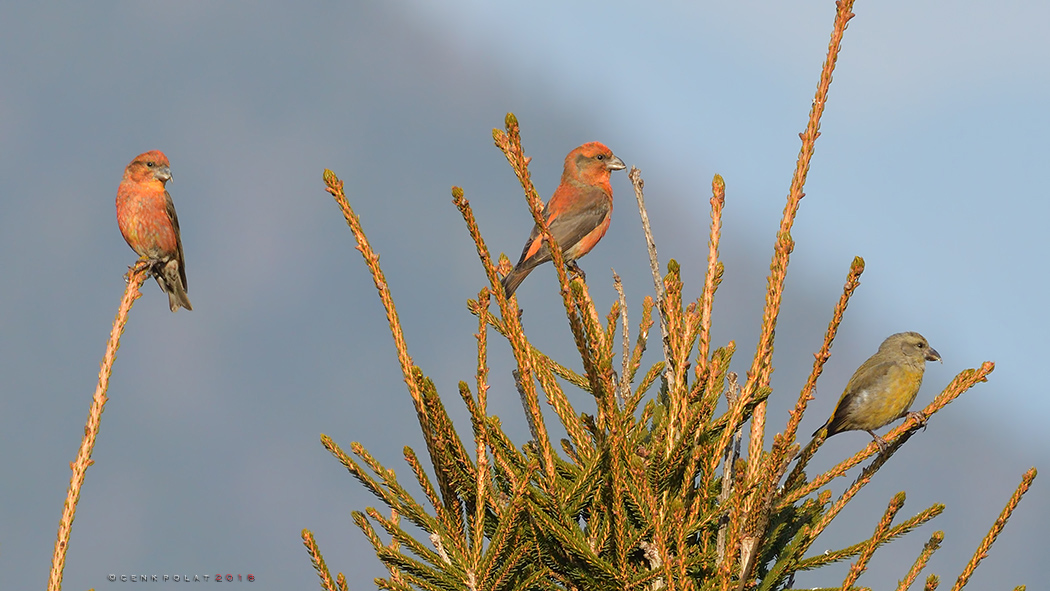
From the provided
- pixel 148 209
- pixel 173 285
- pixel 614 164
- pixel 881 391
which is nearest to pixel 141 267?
pixel 148 209

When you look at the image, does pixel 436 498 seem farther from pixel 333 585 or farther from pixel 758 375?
pixel 758 375

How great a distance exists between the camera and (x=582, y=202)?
10.5 m

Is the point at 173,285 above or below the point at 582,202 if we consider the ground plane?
above

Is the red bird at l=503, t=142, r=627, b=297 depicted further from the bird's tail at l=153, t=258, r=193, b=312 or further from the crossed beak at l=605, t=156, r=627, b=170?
the bird's tail at l=153, t=258, r=193, b=312

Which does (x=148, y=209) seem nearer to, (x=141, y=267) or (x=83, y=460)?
(x=141, y=267)

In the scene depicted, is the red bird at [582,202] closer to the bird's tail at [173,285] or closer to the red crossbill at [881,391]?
the red crossbill at [881,391]

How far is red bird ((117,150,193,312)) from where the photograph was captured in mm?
9484

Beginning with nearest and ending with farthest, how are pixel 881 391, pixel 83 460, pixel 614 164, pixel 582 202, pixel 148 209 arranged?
pixel 83 460 → pixel 881 391 → pixel 148 209 → pixel 582 202 → pixel 614 164

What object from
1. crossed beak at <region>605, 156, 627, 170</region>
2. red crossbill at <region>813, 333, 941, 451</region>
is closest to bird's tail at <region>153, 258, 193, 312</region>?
crossed beak at <region>605, 156, 627, 170</region>

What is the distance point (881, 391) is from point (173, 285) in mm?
7109

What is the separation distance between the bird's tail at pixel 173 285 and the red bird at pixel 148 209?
494mm

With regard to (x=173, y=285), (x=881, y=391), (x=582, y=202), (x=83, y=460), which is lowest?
(x=83, y=460)

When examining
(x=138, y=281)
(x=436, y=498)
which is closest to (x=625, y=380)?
(x=436, y=498)

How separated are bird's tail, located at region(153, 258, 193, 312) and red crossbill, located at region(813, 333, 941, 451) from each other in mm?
6547
